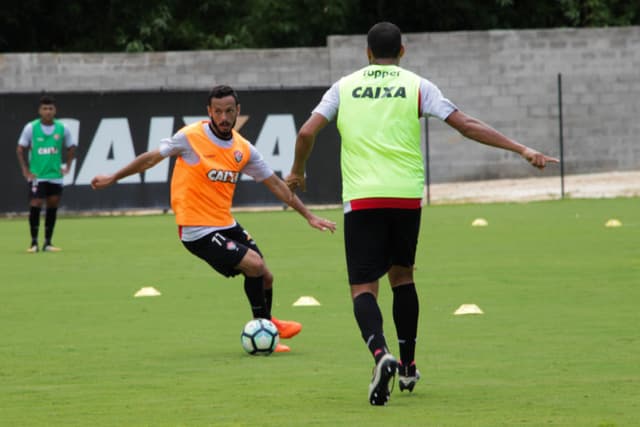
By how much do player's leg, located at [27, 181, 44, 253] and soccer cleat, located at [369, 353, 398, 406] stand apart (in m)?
13.4

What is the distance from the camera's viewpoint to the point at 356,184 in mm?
8039

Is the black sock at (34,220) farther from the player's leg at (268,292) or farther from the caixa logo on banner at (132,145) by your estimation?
the player's leg at (268,292)

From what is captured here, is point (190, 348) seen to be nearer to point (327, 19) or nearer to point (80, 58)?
point (80, 58)

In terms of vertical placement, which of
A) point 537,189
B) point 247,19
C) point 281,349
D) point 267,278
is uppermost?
point 247,19

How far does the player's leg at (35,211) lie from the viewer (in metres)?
20.5

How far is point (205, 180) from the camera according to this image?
10.6 metres

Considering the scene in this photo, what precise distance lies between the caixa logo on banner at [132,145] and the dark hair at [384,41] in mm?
20769

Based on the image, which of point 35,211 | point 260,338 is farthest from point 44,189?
point 260,338

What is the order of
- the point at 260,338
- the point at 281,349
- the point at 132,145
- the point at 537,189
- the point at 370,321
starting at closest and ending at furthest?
the point at 370,321
the point at 260,338
the point at 281,349
the point at 132,145
the point at 537,189

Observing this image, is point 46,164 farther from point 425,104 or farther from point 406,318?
point 425,104

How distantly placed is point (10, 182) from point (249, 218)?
5.01 metres

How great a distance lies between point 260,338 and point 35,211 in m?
11.1

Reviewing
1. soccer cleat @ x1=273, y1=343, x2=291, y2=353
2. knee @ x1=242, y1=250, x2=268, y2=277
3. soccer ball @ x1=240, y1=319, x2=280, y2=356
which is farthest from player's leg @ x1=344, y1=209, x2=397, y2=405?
knee @ x1=242, y1=250, x2=268, y2=277

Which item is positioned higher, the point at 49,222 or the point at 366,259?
the point at 366,259
